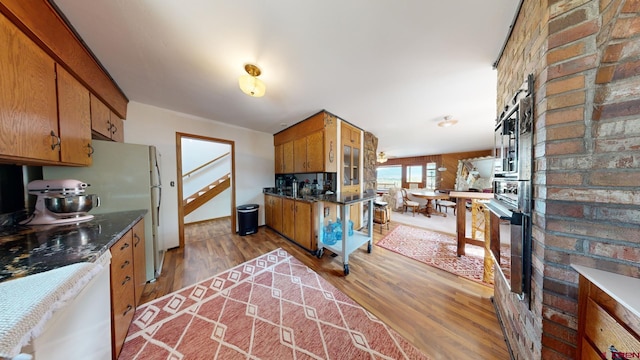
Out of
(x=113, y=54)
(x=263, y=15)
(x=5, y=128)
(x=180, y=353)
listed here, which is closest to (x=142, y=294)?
(x=180, y=353)

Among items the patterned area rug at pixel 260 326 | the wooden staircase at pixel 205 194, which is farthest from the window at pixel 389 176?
the patterned area rug at pixel 260 326

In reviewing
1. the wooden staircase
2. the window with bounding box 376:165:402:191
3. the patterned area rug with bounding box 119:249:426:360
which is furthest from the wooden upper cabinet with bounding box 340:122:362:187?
the window with bounding box 376:165:402:191

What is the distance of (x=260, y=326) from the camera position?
1.42m

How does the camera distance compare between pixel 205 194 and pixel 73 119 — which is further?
pixel 205 194

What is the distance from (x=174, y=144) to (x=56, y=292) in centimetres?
280

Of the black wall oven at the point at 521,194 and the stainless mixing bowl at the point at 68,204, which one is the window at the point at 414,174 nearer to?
the black wall oven at the point at 521,194

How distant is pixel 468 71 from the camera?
1.72m

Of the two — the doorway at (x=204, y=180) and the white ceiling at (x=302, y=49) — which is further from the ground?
the white ceiling at (x=302, y=49)

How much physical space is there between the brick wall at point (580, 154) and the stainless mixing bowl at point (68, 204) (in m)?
3.07

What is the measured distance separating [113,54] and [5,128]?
1.10m

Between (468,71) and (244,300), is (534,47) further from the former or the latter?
(244,300)

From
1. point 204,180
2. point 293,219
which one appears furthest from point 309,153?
point 204,180

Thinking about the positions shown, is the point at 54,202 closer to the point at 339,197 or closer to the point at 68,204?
the point at 68,204

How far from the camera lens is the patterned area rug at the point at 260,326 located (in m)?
1.22
